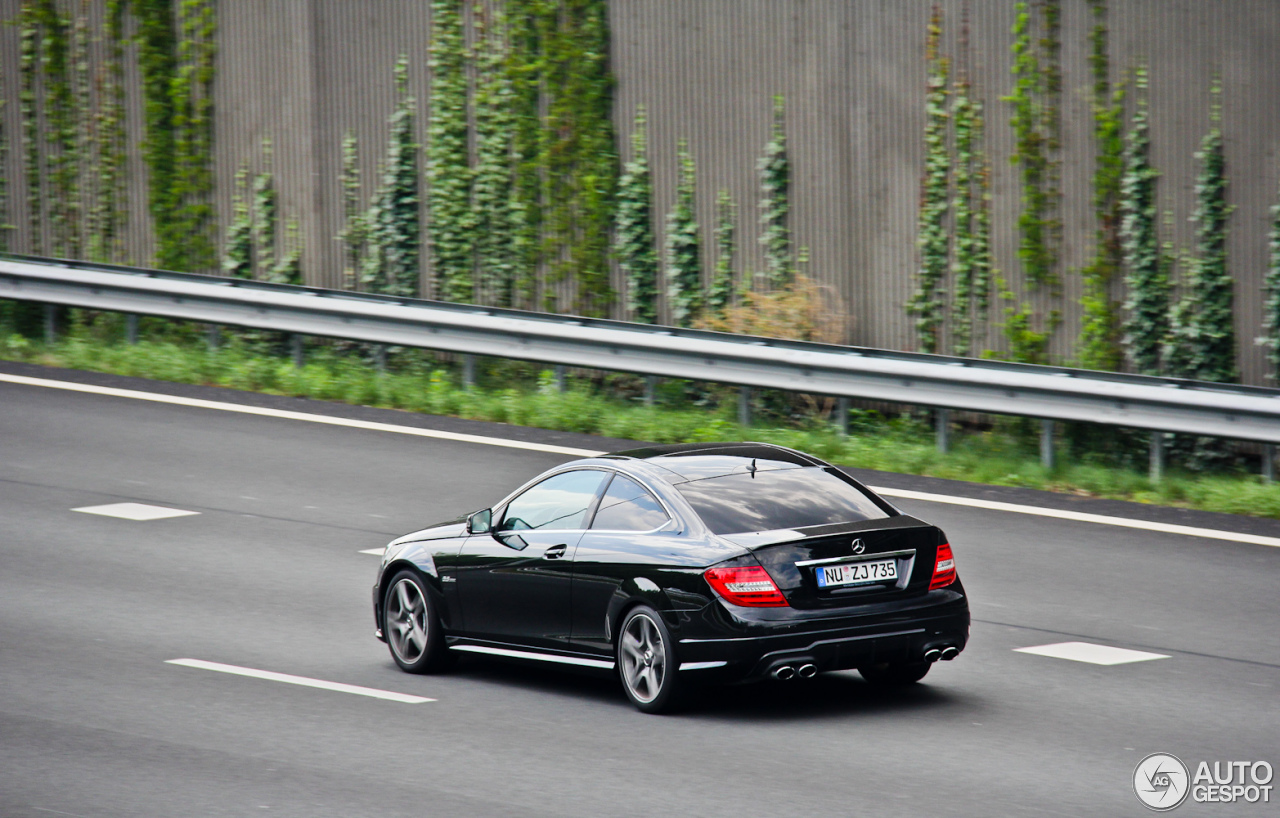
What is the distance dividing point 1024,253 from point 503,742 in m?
9.93

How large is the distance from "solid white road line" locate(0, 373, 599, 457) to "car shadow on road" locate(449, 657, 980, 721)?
17.1ft

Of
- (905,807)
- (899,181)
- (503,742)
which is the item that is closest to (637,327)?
(899,181)

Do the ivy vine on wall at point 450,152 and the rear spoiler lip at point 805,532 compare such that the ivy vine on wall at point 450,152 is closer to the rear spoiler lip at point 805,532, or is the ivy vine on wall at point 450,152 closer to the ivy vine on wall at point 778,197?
the ivy vine on wall at point 778,197

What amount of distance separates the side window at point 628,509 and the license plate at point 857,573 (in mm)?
913

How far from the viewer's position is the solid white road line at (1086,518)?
12469mm

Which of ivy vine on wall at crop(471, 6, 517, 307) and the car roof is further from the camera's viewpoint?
ivy vine on wall at crop(471, 6, 517, 307)

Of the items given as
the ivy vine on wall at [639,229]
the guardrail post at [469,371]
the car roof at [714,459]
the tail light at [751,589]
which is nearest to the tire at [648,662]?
the tail light at [751,589]

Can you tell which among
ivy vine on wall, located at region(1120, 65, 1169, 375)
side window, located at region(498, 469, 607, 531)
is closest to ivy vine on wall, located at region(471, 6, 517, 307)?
ivy vine on wall, located at region(1120, 65, 1169, 375)

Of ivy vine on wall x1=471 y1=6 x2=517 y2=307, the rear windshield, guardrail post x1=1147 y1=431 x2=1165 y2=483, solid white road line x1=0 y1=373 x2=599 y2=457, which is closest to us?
the rear windshield

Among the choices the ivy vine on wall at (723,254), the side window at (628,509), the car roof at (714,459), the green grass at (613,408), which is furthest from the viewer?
the ivy vine on wall at (723,254)

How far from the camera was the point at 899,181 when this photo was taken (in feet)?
57.3

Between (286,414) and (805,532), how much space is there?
935cm

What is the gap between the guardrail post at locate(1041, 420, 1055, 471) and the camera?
14477 mm

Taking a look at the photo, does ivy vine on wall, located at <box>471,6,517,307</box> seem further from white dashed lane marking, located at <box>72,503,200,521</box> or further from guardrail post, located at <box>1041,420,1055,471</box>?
guardrail post, located at <box>1041,420,1055,471</box>
